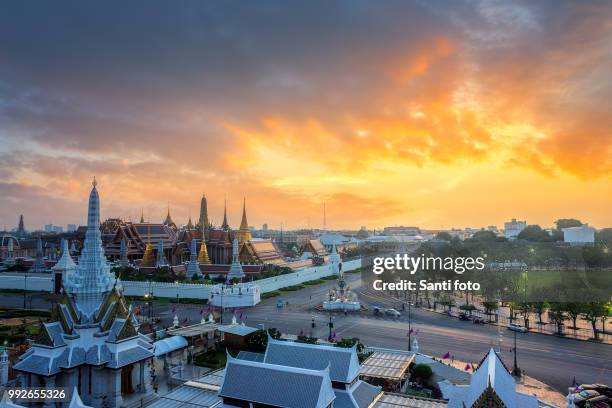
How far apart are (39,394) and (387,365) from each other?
60.5ft

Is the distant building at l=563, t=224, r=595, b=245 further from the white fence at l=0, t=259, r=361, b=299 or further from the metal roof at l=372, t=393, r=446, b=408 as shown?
the metal roof at l=372, t=393, r=446, b=408

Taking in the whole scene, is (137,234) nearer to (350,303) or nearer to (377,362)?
(350,303)

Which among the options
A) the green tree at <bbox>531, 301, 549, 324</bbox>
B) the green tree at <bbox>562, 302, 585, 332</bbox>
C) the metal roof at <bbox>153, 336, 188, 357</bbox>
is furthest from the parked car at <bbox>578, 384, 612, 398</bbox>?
the metal roof at <bbox>153, 336, 188, 357</bbox>

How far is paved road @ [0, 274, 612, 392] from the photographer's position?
94.0 feet

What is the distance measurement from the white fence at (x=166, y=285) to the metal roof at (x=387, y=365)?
2986cm

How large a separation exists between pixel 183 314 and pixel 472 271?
43309mm

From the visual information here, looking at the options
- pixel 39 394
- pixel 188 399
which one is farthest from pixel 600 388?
pixel 39 394

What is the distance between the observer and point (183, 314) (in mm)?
45969

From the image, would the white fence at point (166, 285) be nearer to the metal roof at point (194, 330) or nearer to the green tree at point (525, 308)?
the metal roof at point (194, 330)

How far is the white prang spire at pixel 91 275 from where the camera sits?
988 inches

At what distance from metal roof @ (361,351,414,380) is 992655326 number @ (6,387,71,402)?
1545 cm

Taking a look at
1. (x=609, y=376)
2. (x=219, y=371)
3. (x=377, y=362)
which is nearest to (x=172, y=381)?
(x=219, y=371)

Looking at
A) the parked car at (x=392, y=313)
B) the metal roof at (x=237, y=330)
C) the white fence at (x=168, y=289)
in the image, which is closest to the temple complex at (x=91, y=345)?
the metal roof at (x=237, y=330)

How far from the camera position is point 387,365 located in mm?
26688
